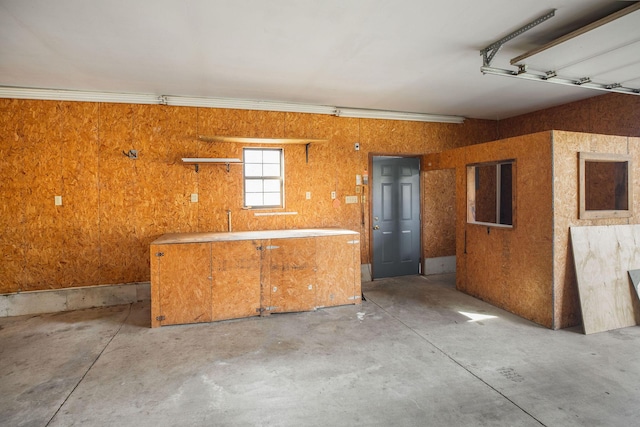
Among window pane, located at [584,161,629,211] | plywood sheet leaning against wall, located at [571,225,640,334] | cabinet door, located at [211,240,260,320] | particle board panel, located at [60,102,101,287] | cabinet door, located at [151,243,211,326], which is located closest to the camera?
plywood sheet leaning against wall, located at [571,225,640,334]

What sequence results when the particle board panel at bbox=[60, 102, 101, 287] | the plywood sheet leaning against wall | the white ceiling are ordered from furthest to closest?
the particle board panel at bbox=[60, 102, 101, 287] < the plywood sheet leaning against wall < the white ceiling

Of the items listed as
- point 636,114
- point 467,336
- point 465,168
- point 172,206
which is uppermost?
point 636,114

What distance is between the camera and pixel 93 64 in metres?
3.47

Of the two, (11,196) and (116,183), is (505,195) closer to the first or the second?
(116,183)

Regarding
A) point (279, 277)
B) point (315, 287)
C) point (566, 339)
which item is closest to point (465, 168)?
point (566, 339)

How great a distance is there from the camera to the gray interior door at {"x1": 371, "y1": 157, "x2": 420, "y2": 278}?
5676mm

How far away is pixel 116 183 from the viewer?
4.52 m

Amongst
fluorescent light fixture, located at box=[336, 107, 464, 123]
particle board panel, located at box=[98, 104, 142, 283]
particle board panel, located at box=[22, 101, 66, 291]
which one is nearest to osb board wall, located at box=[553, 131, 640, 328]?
fluorescent light fixture, located at box=[336, 107, 464, 123]

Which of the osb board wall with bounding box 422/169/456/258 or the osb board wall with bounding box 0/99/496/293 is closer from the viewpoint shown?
the osb board wall with bounding box 0/99/496/293

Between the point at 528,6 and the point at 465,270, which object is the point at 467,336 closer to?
the point at 465,270

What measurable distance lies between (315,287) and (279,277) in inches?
20.2

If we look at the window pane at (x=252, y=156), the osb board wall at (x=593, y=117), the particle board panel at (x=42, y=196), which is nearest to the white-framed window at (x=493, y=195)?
the osb board wall at (x=593, y=117)

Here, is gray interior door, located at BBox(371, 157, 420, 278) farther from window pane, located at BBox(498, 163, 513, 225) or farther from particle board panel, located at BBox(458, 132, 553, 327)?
window pane, located at BBox(498, 163, 513, 225)

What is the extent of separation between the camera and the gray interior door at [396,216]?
5.68 m
